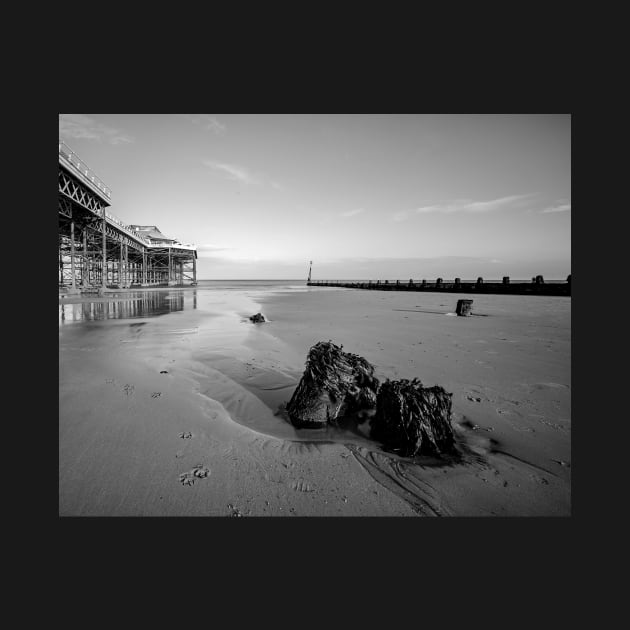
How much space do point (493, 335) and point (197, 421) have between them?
8213 mm

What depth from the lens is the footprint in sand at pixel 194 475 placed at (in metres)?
2.11

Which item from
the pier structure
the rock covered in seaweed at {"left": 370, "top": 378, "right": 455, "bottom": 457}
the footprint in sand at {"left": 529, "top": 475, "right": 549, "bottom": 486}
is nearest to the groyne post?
the rock covered in seaweed at {"left": 370, "top": 378, "right": 455, "bottom": 457}

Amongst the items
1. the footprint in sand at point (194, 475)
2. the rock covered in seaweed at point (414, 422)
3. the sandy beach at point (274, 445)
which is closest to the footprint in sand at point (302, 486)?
the sandy beach at point (274, 445)

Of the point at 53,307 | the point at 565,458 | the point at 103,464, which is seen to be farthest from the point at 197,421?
the point at 565,458

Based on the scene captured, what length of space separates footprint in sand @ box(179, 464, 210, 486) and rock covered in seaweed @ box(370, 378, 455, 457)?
165 centimetres

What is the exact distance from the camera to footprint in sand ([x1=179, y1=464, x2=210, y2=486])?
2113 millimetres

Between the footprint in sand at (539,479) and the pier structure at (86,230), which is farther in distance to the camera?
the pier structure at (86,230)

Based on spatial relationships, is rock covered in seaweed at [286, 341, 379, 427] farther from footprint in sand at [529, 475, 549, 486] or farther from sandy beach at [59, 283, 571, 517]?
footprint in sand at [529, 475, 549, 486]

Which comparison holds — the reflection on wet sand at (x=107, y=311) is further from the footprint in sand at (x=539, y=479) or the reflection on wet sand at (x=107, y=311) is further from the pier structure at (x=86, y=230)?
the footprint in sand at (x=539, y=479)

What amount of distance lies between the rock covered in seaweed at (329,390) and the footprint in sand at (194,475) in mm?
1119

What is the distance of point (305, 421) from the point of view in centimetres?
310

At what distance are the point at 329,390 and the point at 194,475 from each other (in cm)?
159

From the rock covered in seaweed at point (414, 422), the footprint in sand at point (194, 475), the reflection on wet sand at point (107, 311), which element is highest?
the reflection on wet sand at point (107, 311)

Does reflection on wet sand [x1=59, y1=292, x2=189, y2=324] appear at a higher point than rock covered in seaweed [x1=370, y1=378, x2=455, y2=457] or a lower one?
higher
